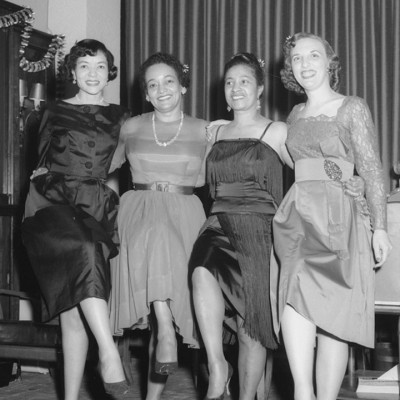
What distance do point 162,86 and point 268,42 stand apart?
5.52ft

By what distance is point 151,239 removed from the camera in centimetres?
320

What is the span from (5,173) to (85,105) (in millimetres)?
1424

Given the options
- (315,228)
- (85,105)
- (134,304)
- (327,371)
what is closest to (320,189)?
(315,228)

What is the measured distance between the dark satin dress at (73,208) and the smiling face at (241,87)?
0.53 metres

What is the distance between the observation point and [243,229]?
3.15 m

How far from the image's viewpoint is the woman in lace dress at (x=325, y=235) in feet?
9.02

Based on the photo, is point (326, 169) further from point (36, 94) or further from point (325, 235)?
point (36, 94)

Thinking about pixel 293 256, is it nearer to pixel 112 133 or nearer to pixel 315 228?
pixel 315 228

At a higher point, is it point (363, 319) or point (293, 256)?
point (293, 256)

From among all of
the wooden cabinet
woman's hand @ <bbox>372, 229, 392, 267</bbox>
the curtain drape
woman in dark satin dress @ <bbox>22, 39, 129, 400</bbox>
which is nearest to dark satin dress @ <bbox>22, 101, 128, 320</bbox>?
woman in dark satin dress @ <bbox>22, 39, 129, 400</bbox>

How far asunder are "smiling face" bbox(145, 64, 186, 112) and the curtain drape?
60.5 inches
